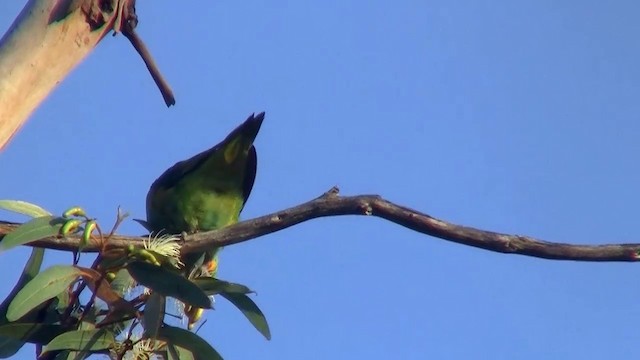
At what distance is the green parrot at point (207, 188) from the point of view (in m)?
3.78

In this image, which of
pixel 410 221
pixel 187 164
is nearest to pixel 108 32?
pixel 410 221

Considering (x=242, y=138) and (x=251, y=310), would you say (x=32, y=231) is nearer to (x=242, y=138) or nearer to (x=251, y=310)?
(x=251, y=310)

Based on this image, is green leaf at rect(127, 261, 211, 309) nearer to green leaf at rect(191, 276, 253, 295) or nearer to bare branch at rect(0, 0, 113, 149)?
green leaf at rect(191, 276, 253, 295)

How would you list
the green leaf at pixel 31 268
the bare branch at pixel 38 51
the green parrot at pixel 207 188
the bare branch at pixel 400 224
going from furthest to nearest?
the green parrot at pixel 207 188, the green leaf at pixel 31 268, the bare branch at pixel 38 51, the bare branch at pixel 400 224

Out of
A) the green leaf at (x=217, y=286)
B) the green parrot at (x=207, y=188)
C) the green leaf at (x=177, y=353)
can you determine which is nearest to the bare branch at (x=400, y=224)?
the green leaf at (x=217, y=286)

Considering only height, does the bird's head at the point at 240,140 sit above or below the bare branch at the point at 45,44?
above

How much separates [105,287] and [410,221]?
0.82m

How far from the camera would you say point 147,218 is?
12.8 ft

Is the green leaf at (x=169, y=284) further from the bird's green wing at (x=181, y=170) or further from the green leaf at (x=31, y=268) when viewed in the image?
the bird's green wing at (x=181, y=170)

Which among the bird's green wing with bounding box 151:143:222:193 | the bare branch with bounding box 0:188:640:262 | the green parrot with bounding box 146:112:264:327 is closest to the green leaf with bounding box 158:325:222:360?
the bare branch with bounding box 0:188:640:262

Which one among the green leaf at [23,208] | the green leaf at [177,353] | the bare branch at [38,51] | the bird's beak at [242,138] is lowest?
the green leaf at [177,353]

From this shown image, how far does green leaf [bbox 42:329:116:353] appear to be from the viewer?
2.43m

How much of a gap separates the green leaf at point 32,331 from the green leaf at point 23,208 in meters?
0.29

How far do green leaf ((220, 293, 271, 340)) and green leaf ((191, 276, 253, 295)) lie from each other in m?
0.03
